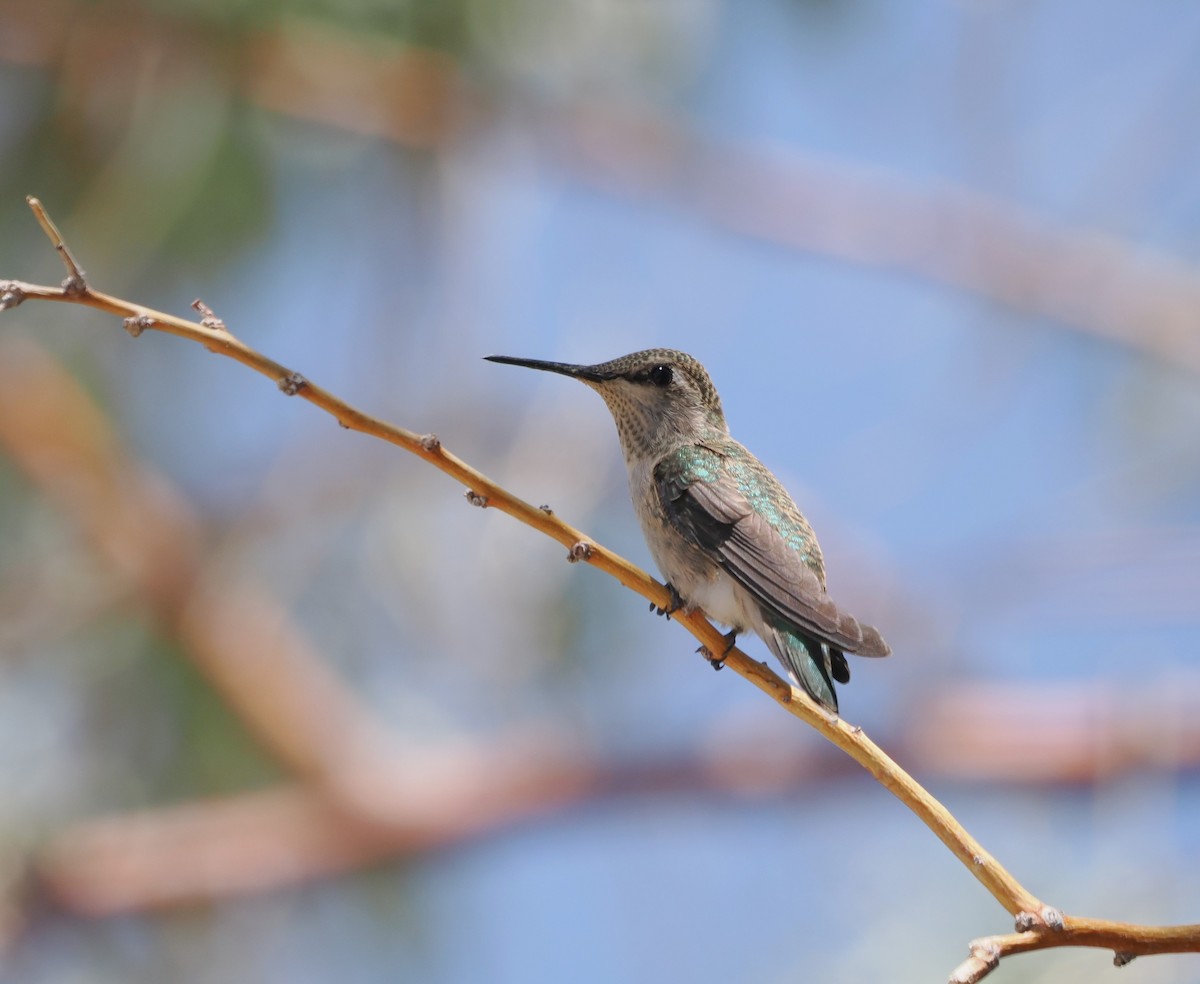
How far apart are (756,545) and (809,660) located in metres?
0.22

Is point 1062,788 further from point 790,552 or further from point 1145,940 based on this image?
point 1145,940

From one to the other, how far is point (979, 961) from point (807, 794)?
14.5 ft

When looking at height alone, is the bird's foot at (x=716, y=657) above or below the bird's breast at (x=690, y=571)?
below

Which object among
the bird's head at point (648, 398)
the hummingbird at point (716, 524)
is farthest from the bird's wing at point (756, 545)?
the bird's head at point (648, 398)

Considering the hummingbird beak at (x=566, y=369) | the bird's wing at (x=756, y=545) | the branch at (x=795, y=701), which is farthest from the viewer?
the hummingbird beak at (x=566, y=369)

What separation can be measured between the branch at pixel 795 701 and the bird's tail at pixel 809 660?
0.25 metres

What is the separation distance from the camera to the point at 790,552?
6.85ft

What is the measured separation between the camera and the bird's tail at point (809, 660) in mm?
1797

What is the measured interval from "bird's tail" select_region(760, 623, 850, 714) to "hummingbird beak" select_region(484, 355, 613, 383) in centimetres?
54

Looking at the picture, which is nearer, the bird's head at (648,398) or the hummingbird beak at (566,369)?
the hummingbird beak at (566,369)

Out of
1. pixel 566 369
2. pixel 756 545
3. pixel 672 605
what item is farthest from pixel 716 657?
pixel 566 369

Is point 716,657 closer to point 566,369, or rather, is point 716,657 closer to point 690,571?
point 690,571

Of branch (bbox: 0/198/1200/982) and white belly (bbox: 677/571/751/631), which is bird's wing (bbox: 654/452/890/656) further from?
branch (bbox: 0/198/1200/982)

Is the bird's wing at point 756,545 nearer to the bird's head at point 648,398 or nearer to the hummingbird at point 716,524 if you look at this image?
the hummingbird at point 716,524
